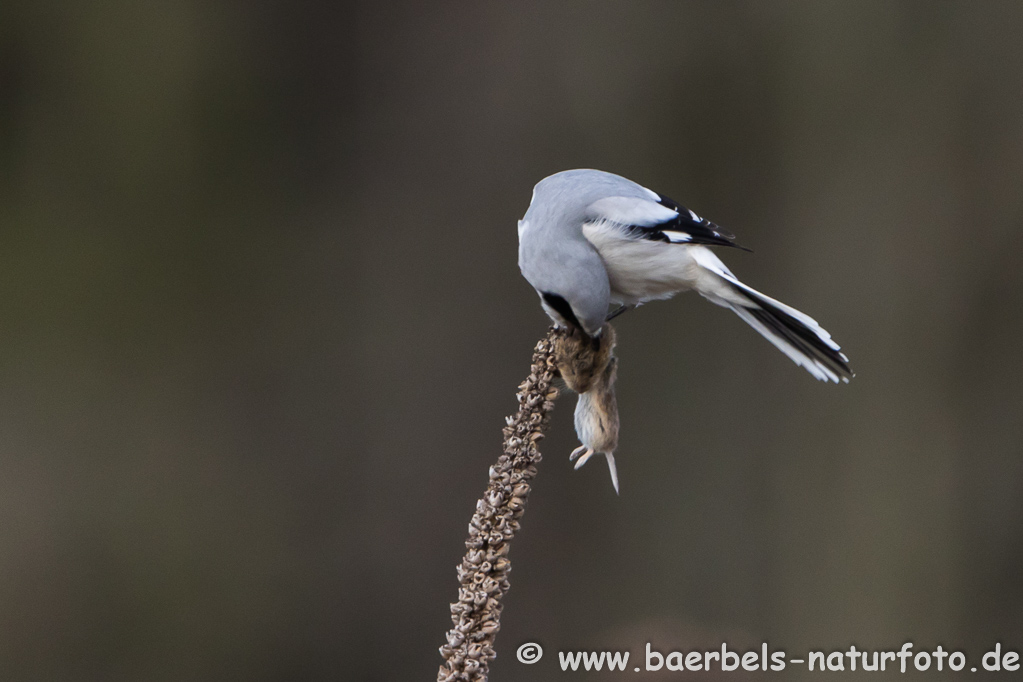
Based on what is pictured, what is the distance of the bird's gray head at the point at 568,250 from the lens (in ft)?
3.51

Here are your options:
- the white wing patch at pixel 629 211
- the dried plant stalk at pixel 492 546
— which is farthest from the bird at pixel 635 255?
the dried plant stalk at pixel 492 546

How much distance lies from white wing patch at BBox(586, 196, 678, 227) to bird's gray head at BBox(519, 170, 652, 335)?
1 centimetres

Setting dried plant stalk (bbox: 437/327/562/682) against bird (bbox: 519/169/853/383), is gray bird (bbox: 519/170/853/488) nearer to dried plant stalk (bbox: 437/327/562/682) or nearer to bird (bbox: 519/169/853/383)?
bird (bbox: 519/169/853/383)

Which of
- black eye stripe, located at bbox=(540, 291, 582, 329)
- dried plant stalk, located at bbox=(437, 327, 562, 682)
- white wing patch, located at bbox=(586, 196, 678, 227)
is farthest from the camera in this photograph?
white wing patch, located at bbox=(586, 196, 678, 227)

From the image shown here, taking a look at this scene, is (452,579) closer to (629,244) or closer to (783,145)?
(629,244)

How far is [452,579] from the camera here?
227cm

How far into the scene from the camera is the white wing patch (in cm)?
128

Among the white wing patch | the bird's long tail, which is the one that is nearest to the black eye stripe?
the white wing patch

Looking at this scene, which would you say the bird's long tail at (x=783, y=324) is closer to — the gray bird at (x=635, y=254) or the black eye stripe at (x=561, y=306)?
the gray bird at (x=635, y=254)

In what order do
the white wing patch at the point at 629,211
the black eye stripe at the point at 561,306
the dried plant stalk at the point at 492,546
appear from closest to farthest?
the dried plant stalk at the point at 492,546 → the black eye stripe at the point at 561,306 → the white wing patch at the point at 629,211

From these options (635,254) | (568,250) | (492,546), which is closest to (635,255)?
(635,254)

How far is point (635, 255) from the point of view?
132 centimetres

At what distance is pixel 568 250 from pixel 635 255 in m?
0.20

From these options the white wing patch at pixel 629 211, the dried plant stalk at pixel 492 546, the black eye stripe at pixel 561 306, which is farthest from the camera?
the white wing patch at pixel 629 211
